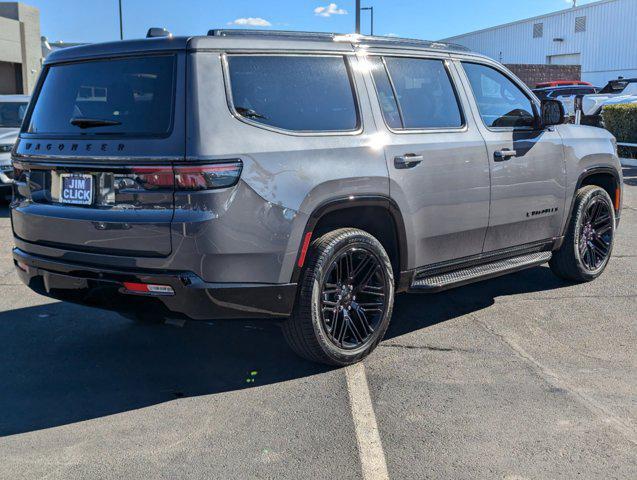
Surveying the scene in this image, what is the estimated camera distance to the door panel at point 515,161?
17.7 ft

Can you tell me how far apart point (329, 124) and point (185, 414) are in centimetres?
185

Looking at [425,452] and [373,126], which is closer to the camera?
[425,452]

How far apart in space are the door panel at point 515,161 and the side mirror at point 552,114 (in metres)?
0.07

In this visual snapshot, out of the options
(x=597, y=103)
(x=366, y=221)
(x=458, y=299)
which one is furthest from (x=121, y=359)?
(x=597, y=103)

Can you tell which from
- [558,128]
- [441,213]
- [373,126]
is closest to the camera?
[373,126]

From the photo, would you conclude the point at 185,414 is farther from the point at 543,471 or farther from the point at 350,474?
the point at 543,471

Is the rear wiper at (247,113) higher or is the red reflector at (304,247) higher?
the rear wiper at (247,113)

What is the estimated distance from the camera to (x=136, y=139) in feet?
12.8

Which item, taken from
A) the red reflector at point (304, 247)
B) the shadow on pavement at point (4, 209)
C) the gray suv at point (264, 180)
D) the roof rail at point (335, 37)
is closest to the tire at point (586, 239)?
the gray suv at point (264, 180)

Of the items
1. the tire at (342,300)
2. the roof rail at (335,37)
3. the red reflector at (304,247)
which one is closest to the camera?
the red reflector at (304,247)

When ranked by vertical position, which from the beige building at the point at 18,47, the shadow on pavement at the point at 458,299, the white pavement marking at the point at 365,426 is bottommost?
the shadow on pavement at the point at 458,299

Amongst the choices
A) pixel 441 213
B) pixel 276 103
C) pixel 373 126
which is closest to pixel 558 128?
pixel 441 213

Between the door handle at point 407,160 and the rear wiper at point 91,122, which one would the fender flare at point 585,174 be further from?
the rear wiper at point 91,122

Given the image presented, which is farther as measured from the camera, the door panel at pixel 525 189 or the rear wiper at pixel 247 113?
the door panel at pixel 525 189
